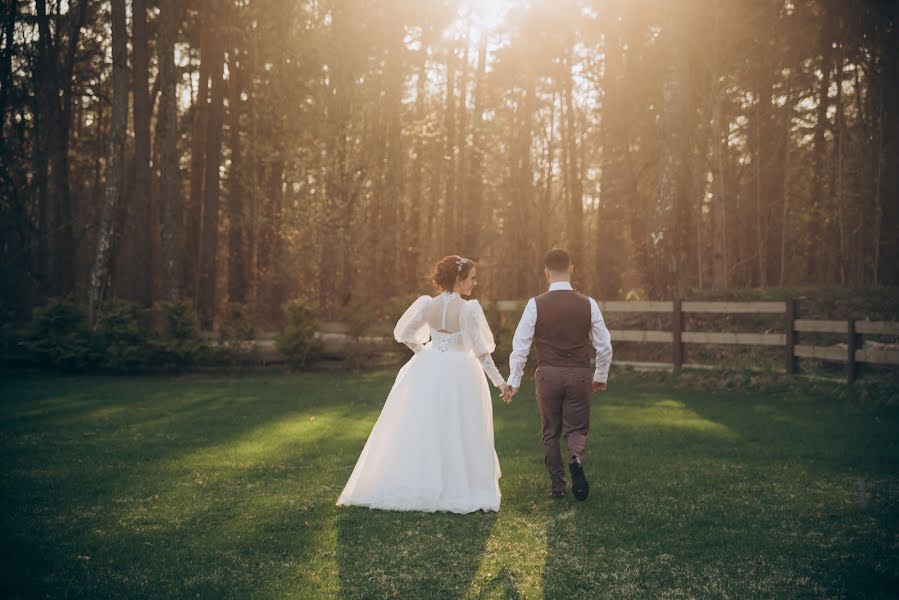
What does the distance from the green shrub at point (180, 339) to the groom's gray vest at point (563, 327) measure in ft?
43.3

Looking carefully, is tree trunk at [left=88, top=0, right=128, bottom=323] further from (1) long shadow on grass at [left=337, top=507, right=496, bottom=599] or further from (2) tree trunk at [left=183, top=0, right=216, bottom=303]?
(1) long shadow on grass at [left=337, top=507, right=496, bottom=599]

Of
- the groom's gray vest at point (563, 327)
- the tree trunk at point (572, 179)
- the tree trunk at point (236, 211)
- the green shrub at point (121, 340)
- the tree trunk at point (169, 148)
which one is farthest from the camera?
the tree trunk at point (572, 179)

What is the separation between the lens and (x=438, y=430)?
7016 millimetres

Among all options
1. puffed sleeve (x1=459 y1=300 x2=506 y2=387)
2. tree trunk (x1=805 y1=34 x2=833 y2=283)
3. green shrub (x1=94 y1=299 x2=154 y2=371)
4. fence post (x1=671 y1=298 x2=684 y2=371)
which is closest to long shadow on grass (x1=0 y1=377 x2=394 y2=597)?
puffed sleeve (x1=459 y1=300 x2=506 y2=387)

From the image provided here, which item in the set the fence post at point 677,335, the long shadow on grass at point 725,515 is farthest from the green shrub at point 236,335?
the long shadow on grass at point 725,515

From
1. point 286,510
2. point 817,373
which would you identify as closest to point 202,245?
point 817,373

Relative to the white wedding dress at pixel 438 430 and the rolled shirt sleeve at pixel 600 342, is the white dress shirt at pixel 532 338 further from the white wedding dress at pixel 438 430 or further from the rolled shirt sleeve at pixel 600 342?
the white wedding dress at pixel 438 430

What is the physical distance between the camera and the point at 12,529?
242 inches

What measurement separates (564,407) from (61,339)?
1489cm

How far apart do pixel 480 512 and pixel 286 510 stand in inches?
63.7

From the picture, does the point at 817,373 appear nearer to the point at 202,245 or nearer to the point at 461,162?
the point at 202,245

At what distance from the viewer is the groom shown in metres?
7.01

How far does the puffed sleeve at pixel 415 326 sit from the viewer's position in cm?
754

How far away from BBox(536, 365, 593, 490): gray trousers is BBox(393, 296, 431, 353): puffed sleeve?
1194 mm
